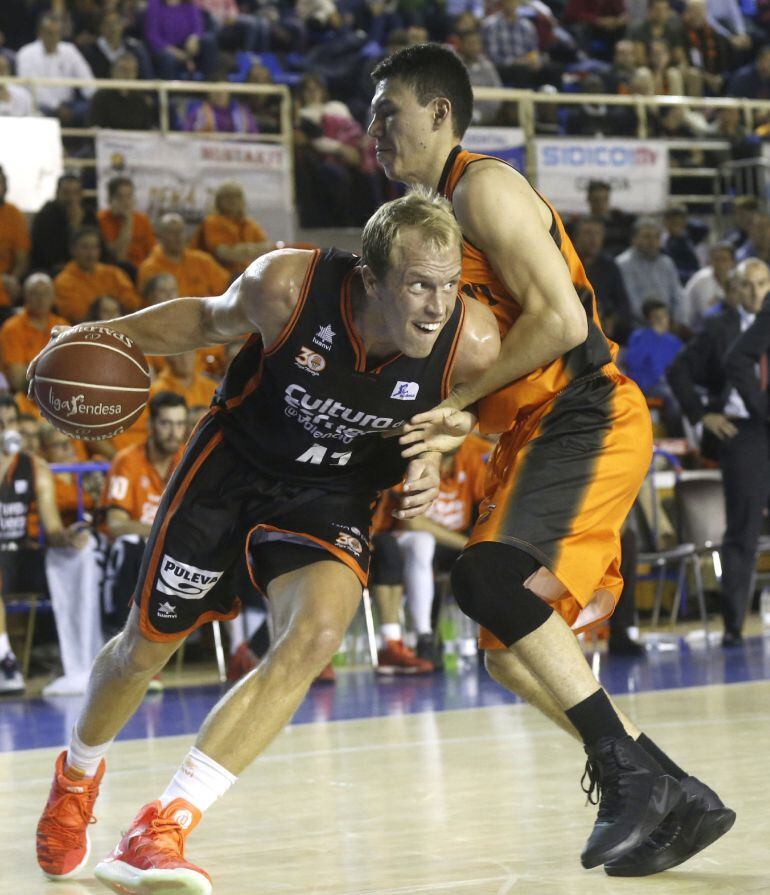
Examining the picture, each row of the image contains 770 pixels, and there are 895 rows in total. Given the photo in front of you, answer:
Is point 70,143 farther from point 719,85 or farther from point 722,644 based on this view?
point 719,85

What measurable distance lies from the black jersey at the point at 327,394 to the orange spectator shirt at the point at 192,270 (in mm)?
6974

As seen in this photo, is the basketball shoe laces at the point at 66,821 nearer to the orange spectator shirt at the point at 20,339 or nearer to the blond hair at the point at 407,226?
the blond hair at the point at 407,226

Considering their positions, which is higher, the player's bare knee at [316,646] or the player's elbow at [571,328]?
the player's elbow at [571,328]

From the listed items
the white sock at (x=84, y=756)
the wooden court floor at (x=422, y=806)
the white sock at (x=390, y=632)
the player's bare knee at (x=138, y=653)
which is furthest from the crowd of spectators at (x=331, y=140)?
the player's bare knee at (x=138, y=653)

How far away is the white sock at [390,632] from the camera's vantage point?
314 inches

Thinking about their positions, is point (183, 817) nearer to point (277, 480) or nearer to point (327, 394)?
point (277, 480)

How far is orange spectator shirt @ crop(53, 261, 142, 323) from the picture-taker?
998 cm

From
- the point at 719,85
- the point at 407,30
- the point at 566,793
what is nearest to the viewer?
the point at 566,793

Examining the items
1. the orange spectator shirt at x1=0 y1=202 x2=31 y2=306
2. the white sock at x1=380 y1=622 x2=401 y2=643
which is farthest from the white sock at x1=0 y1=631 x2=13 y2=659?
the orange spectator shirt at x1=0 y1=202 x2=31 y2=306

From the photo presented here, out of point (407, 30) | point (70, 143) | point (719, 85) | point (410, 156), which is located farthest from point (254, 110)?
point (410, 156)

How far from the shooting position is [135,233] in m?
10.8

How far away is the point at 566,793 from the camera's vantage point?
416cm

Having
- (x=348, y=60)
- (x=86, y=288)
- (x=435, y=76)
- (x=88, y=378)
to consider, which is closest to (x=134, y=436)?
(x=86, y=288)

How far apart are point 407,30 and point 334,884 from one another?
39.7 ft
